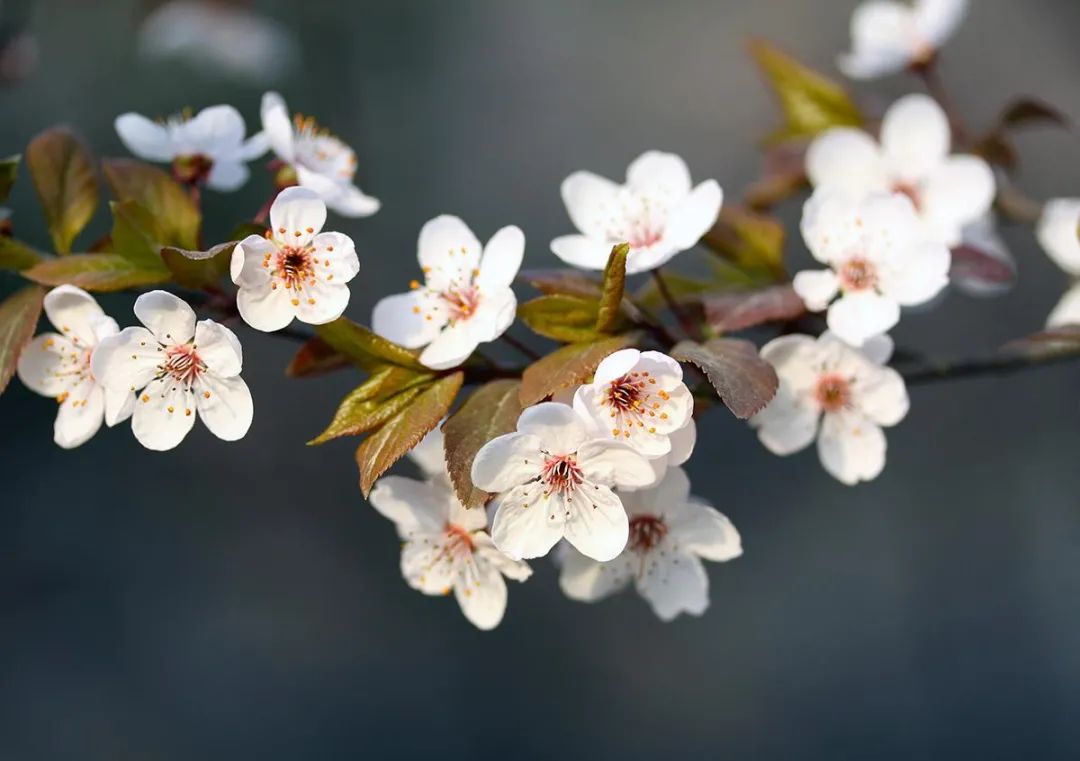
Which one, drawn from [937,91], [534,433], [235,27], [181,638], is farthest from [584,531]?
[181,638]

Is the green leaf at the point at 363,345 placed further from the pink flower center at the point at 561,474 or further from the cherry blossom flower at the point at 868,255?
the cherry blossom flower at the point at 868,255

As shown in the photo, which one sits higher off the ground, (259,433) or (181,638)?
(259,433)

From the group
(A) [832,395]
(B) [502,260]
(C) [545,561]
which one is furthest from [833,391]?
(C) [545,561]

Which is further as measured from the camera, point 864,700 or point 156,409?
point 864,700

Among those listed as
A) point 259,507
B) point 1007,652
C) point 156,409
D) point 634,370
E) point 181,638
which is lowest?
point 181,638

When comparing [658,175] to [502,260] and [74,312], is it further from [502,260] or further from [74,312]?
[74,312]

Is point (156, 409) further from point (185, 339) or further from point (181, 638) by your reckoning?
point (181, 638)
